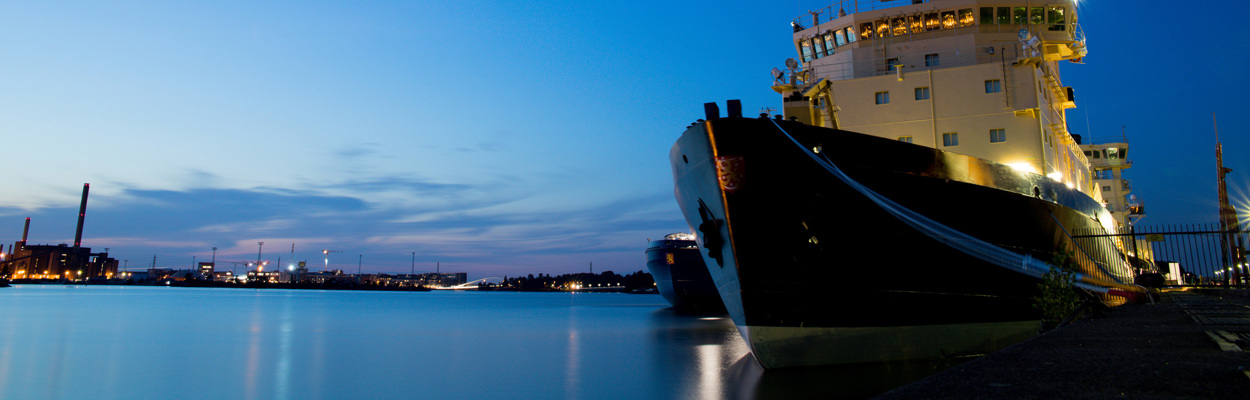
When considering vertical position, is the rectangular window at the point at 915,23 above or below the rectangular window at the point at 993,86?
above

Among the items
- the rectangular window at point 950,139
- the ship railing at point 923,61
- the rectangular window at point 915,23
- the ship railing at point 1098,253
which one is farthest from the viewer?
the rectangular window at point 915,23

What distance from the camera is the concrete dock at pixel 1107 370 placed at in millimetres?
4062

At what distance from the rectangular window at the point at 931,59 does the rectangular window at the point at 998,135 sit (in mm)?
2573

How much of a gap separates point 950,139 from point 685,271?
2513 centimetres

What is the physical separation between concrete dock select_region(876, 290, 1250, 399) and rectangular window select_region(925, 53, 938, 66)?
1008 centimetres

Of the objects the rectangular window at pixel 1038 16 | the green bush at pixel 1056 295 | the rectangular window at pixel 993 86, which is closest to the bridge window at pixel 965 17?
the rectangular window at pixel 1038 16

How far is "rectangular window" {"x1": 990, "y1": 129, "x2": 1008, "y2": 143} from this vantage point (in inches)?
589

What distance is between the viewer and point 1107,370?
500 centimetres

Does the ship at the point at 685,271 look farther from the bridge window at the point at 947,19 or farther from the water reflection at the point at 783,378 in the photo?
the bridge window at the point at 947,19

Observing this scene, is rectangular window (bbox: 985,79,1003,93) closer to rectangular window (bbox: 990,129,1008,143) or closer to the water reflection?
rectangular window (bbox: 990,129,1008,143)

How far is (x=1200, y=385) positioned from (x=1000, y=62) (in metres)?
13.2

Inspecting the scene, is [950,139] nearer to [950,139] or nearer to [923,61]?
[950,139]

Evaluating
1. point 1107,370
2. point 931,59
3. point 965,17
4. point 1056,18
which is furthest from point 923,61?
point 1107,370

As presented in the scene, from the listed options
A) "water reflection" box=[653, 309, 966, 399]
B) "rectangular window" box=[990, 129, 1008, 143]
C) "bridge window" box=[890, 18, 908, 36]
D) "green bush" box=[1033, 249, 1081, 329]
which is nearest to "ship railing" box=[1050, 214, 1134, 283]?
"green bush" box=[1033, 249, 1081, 329]
